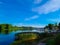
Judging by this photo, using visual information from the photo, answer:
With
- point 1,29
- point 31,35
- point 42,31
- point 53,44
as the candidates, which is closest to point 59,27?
point 42,31

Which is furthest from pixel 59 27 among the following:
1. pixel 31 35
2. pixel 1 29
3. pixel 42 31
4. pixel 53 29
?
pixel 1 29

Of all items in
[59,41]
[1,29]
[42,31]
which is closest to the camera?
[59,41]

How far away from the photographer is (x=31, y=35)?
21562 millimetres

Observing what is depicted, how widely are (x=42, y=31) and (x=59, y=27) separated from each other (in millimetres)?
4383

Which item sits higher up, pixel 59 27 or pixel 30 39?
pixel 59 27

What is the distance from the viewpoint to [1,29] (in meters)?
51.3

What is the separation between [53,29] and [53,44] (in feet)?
50.4

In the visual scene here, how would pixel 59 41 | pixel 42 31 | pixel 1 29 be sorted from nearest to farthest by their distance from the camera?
1. pixel 59 41
2. pixel 42 31
3. pixel 1 29

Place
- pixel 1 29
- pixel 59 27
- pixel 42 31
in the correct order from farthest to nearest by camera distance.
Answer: pixel 1 29
pixel 59 27
pixel 42 31

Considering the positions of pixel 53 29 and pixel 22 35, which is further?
pixel 53 29

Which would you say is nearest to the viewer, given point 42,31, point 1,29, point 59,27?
point 42,31

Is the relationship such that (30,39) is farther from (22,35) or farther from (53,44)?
(53,44)

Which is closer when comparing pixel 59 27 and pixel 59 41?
pixel 59 41

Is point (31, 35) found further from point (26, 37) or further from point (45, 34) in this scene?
point (45, 34)
